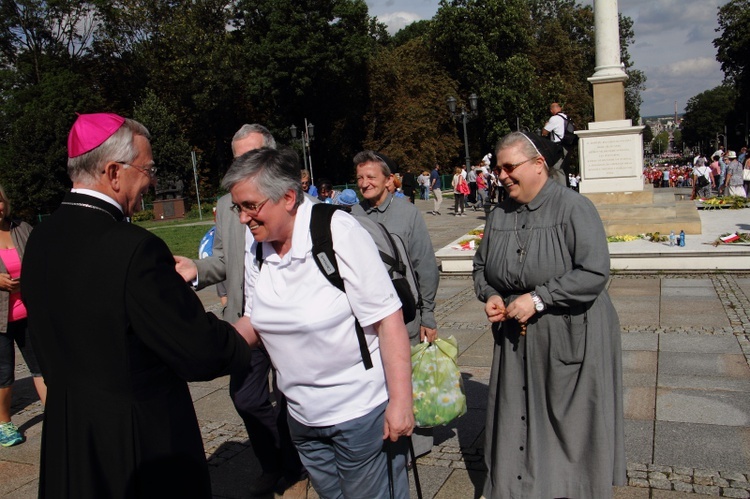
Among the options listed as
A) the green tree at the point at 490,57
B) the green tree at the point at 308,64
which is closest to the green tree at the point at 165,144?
the green tree at the point at 308,64

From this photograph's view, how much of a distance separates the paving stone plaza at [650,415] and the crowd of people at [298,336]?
720mm

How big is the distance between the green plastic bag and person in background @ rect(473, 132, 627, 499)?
0.84ft

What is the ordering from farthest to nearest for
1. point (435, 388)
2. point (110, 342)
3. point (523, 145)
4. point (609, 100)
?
point (609, 100), point (435, 388), point (523, 145), point (110, 342)

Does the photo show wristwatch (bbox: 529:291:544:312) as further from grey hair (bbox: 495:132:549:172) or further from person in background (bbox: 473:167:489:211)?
person in background (bbox: 473:167:489:211)

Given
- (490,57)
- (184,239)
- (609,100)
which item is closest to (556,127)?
(609,100)

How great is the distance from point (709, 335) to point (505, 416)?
14.0 ft

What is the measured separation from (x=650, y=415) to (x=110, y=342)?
398cm

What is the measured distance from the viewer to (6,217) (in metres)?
5.15

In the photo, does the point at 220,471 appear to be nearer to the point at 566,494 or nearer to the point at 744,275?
the point at 566,494

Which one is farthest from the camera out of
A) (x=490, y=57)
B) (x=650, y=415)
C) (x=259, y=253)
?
(x=490, y=57)

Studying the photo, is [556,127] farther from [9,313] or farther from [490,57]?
[490,57]

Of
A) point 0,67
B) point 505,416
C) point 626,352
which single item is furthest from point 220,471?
point 0,67

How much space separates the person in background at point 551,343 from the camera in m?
3.20

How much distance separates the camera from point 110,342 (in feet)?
6.81
